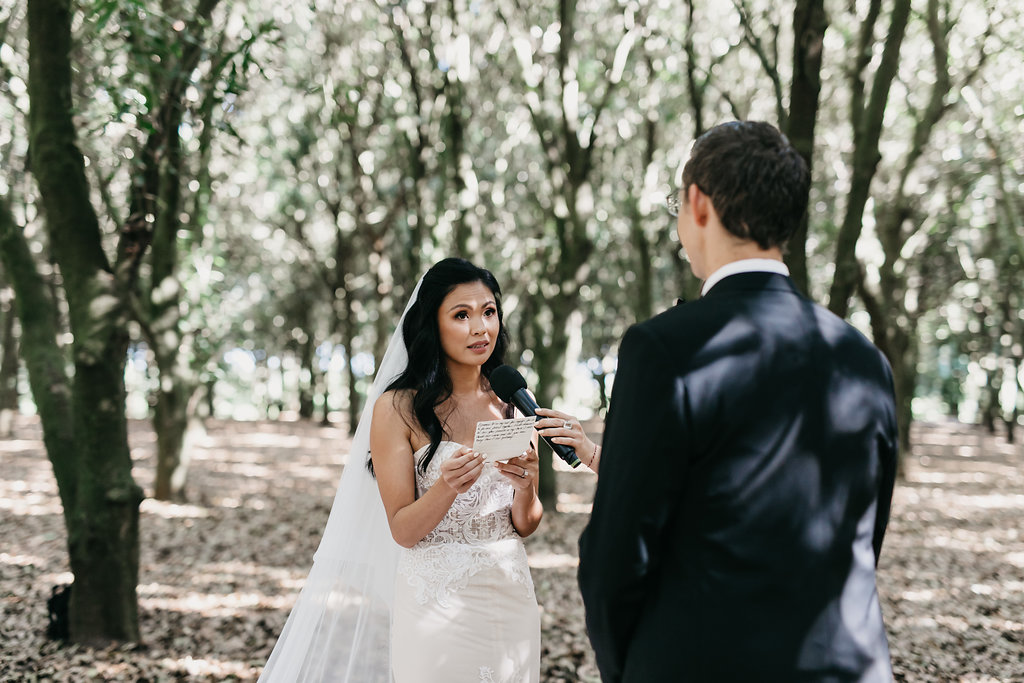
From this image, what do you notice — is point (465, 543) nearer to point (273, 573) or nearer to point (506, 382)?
point (506, 382)

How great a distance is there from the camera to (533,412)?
291cm

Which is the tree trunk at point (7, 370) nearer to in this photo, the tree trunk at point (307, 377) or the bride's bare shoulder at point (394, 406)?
the tree trunk at point (307, 377)

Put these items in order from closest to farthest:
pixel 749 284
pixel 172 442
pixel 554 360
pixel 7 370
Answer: pixel 749 284 < pixel 554 360 < pixel 172 442 < pixel 7 370

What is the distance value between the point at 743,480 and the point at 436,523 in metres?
1.53

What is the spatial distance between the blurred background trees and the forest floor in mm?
1494

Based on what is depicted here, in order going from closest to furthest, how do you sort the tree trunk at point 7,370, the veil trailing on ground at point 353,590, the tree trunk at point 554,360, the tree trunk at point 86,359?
the veil trailing on ground at point 353,590, the tree trunk at point 86,359, the tree trunk at point 554,360, the tree trunk at point 7,370

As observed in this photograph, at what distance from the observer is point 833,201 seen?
20969 millimetres

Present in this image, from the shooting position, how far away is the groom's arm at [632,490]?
70.0 inches

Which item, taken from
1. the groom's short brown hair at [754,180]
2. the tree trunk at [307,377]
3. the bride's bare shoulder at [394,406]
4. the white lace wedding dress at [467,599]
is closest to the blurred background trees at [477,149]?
the groom's short brown hair at [754,180]

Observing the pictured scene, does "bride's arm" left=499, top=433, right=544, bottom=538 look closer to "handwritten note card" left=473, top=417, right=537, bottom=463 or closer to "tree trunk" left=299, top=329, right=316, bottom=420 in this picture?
"handwritten note card" left=473, top=417, right=537, bottom=463

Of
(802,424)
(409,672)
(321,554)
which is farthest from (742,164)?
(321,554)

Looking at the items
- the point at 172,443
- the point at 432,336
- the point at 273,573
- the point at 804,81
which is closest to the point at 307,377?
the point at 172,443

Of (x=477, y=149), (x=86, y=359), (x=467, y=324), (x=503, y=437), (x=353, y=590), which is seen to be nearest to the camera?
(x=503, y=437)

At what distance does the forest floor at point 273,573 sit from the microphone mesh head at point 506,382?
3785 millimetres
